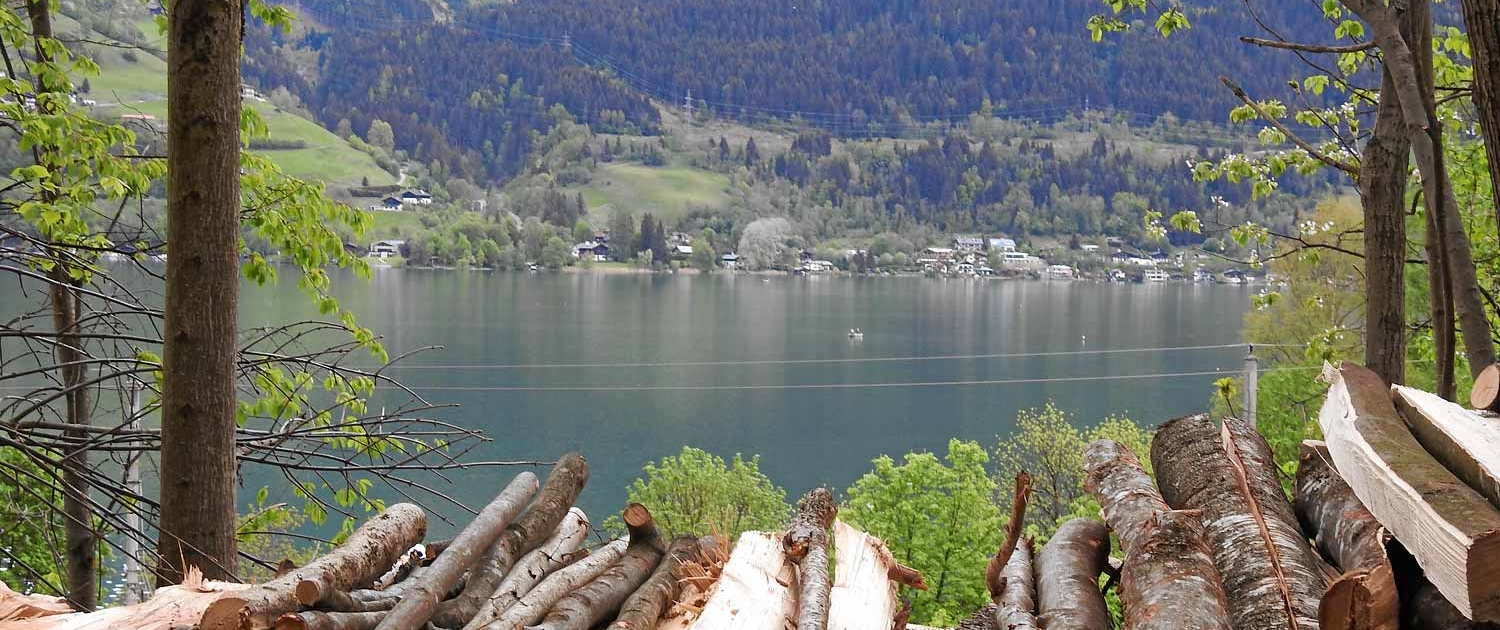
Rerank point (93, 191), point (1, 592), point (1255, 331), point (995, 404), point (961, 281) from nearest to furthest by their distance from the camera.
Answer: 1. point (1, 592)
2. point (93, 191)
3. point (1255, 331)
4. point (995, 404)
5. point (961, 281)

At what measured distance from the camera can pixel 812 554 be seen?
10.6ft

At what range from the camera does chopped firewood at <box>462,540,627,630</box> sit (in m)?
2.98

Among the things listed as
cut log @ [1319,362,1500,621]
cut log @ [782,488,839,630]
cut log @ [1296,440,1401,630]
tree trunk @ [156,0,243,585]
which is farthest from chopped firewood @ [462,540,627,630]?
cut log @ [1319,362,1500,621]

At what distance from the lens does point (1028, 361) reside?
255 feet

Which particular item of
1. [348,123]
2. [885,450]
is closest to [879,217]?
[348,123]

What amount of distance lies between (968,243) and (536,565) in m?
179

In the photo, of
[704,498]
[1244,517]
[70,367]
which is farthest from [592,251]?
[1244,517]

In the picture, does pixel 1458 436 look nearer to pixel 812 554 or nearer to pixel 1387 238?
pixel 812 554

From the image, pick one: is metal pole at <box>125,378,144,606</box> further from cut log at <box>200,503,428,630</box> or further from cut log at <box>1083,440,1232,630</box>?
cut log at <box>1083,440,1232,630</box>

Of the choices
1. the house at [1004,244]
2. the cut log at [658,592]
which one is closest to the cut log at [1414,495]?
the cut log at [658,592]

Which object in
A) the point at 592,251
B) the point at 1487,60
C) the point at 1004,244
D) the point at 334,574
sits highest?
the point at 1004,244

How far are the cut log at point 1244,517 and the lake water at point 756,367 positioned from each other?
20942 mm

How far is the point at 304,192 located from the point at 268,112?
521ft

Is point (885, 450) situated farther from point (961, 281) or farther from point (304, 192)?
point (961, 281)
